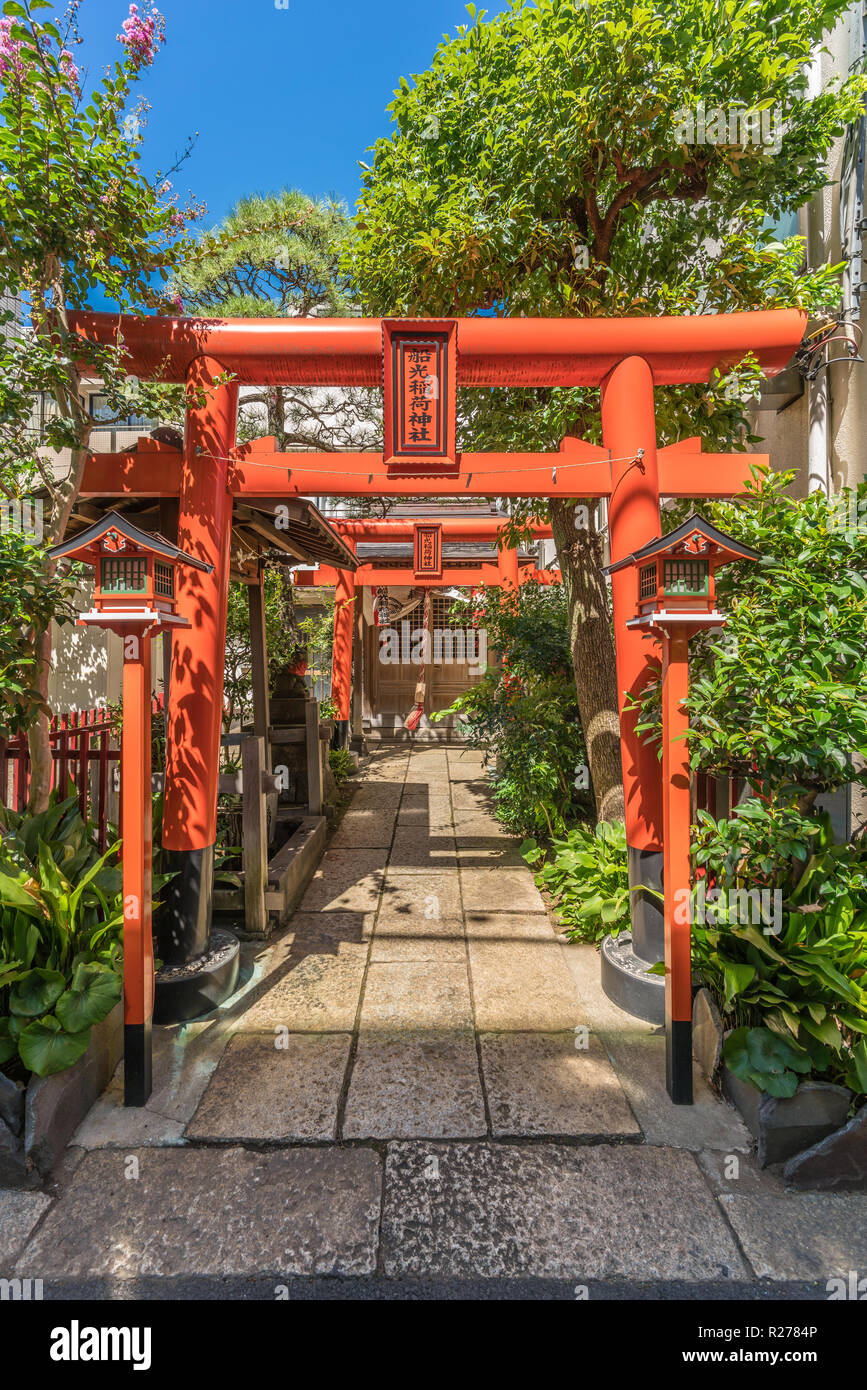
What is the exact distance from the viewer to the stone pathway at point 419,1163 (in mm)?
2152

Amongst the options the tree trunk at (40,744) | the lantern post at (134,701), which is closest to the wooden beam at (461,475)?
the lantern post at (134,701)

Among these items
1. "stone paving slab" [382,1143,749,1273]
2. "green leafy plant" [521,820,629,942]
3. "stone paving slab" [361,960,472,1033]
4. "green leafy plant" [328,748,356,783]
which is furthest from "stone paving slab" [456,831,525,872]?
"stone paving slab" [382,1143,749,1273]

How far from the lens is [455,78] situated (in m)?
4.69

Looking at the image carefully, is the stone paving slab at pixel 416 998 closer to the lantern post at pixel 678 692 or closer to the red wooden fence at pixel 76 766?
the lantern post at pixel 678 692

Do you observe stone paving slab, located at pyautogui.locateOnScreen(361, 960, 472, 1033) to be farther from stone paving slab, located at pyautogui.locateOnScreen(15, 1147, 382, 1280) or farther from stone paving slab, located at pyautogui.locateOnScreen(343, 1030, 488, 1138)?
stone paving slab, located at pyautogui.locateOnScreen(15, 1147, 382, 1280)

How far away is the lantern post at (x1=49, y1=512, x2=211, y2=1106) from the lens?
290 centimetres

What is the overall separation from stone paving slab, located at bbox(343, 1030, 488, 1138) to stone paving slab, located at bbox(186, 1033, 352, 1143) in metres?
0.11

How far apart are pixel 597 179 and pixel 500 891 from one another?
5.60 meters

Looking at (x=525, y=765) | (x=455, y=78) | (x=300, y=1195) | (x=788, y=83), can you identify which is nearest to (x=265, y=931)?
(x=300, y=1195)

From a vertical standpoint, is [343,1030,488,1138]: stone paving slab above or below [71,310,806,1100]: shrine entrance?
below

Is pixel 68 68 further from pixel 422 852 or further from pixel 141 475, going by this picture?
pixel 422 852

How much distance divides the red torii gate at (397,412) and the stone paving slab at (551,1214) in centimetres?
164

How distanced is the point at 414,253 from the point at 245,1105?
5.64 m
